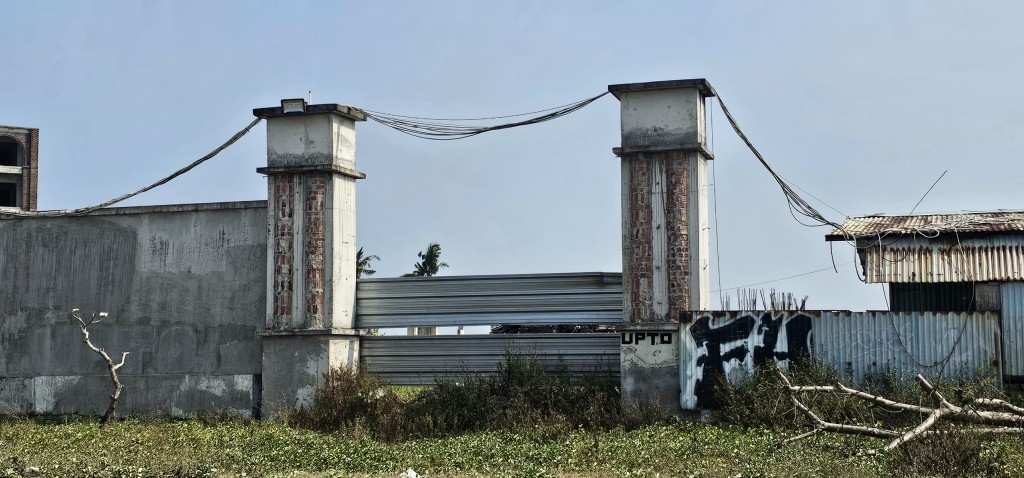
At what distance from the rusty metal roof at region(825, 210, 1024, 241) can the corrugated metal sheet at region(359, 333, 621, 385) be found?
402cm

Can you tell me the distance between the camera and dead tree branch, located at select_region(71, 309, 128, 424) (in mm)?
18469

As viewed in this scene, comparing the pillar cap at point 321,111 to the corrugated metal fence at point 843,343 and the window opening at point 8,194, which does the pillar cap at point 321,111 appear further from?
the window opening at point 8,194

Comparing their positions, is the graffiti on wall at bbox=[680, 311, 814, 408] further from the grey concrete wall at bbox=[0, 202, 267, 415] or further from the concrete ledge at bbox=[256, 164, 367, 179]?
the grey concrete wall at bbox=[0, 202, 267, 415]

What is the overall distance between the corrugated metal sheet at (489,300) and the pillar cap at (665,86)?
2900 millimetres

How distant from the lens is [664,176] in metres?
17.3

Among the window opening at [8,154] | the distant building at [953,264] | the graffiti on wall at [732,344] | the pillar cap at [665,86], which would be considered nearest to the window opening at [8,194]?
the window opening at [8,154]

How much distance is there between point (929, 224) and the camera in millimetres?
17391

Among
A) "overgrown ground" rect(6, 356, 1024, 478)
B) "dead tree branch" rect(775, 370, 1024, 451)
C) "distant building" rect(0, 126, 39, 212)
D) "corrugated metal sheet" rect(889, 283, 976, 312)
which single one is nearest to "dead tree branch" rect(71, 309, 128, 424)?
"overgrown ground" rect(6, 356, 1024, 478)

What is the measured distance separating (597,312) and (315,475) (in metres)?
6.42

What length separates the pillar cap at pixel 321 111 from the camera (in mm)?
18469

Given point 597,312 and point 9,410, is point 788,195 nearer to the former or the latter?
point 597,312

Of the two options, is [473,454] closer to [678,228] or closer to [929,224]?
[678,228]

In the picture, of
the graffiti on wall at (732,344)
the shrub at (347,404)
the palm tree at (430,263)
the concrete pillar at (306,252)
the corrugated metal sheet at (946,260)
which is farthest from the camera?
the palm tree at (430,263)

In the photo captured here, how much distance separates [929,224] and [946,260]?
877mm
